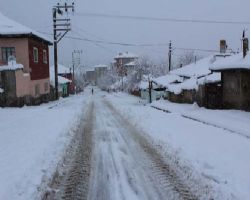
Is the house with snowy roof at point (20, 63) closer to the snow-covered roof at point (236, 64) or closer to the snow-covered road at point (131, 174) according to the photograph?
the snow-covered roof at point (236, 64)

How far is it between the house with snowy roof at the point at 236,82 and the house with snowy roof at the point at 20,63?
15958 mm

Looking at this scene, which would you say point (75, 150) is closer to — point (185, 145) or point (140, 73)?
point (185, 145)

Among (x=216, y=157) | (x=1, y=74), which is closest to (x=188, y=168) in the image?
(x=216, y=157)

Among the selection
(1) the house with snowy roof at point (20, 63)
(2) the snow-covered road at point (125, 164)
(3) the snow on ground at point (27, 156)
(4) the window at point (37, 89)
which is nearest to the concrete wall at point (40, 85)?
(1) the house with snowy roof at point (20, 63)

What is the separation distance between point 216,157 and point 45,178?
4533mm

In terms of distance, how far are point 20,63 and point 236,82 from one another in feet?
64.6

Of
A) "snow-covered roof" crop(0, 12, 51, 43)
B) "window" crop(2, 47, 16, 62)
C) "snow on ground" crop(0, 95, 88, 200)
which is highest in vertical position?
"snow-covered roof" crop(0, 12, 51, 43)

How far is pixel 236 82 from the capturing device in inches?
927

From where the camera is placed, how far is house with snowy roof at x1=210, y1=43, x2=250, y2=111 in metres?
22.1

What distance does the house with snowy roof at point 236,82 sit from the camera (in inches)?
869

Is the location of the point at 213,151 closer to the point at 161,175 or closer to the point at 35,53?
the point at 161,175

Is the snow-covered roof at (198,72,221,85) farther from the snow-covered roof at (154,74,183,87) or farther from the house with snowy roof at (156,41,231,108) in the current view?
the snow-covered roof at (154,74,183,87)

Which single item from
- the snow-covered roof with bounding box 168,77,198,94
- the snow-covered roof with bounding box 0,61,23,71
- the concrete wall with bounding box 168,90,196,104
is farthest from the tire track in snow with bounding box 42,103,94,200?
the concrete wall with bounding box 168,90,196,104

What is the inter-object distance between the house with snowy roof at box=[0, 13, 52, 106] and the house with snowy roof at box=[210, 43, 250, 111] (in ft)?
52.4
